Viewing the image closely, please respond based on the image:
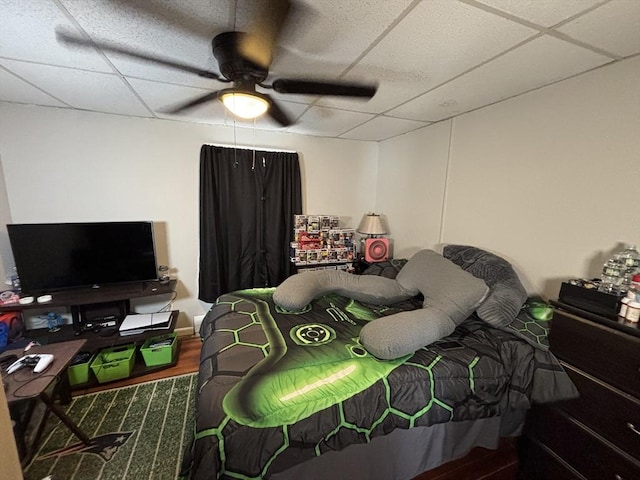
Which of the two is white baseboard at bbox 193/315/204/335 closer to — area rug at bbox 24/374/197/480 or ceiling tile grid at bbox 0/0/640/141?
area rug at bbox 24/374/197/480

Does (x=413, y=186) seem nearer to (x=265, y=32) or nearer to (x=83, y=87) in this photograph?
(x=265, y=32)

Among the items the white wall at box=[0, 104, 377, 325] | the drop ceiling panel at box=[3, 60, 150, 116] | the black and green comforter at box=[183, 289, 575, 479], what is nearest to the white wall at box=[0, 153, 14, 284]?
the white wall at box=[0, 104, 377, 325]

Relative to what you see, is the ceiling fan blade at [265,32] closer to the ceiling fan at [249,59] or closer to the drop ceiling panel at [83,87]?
the ceiling fan at [249,59]

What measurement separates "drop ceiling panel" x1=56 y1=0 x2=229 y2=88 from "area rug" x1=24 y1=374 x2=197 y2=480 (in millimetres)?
2320

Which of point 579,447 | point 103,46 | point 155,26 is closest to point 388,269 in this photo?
point 579,447

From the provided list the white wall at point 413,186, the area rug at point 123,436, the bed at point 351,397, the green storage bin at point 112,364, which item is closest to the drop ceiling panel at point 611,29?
the white wall at point 413,186

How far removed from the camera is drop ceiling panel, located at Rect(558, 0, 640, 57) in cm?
106

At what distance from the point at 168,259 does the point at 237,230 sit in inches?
32.2

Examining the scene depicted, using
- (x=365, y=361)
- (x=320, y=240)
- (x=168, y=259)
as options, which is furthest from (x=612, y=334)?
(x=168, y=259)

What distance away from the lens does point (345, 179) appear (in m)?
3.58

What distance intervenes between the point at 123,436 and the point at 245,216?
84.2 inches

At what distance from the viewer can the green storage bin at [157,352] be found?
7.93 ft

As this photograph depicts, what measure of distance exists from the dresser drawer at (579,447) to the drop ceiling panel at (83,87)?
3.37 m

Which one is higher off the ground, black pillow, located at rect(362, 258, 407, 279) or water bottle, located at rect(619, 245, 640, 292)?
water bottle, located at rect(619, 245, 640, 292)
